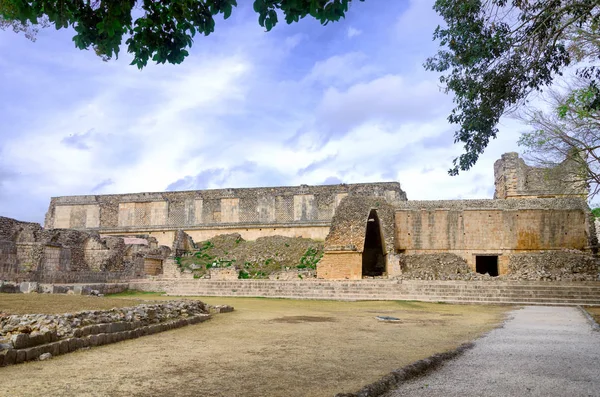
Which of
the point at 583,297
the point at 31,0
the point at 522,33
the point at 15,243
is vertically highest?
the point at 522,33

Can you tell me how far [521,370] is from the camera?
499cm

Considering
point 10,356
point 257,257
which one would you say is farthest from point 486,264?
point 10,356

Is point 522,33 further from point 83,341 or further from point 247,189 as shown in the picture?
point 247,189

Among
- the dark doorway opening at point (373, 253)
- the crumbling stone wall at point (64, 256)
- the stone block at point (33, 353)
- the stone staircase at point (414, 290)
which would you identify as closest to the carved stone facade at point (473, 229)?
the dark doorway opening at point (373, 253)

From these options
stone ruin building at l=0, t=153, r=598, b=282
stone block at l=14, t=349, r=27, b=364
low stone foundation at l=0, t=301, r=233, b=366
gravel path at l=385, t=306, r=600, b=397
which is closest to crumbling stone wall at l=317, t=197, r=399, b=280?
stone ruin building at l=0, t=153, r=598, b=282

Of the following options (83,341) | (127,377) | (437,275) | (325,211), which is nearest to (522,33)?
(127,377)

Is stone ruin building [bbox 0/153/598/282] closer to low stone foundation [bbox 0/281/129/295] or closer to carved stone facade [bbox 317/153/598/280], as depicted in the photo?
carved stone facade [bbox 317/153/598/280]

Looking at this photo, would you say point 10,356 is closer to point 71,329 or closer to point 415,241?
point 71,329

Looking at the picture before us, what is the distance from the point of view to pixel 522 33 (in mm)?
7461

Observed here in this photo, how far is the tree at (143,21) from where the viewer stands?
4.05 meters

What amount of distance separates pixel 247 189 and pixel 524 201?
788 inches

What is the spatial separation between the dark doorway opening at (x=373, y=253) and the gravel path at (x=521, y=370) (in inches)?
714

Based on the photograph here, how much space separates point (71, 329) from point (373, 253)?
21371 mm

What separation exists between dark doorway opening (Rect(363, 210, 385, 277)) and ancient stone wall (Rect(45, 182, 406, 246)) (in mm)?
8249
